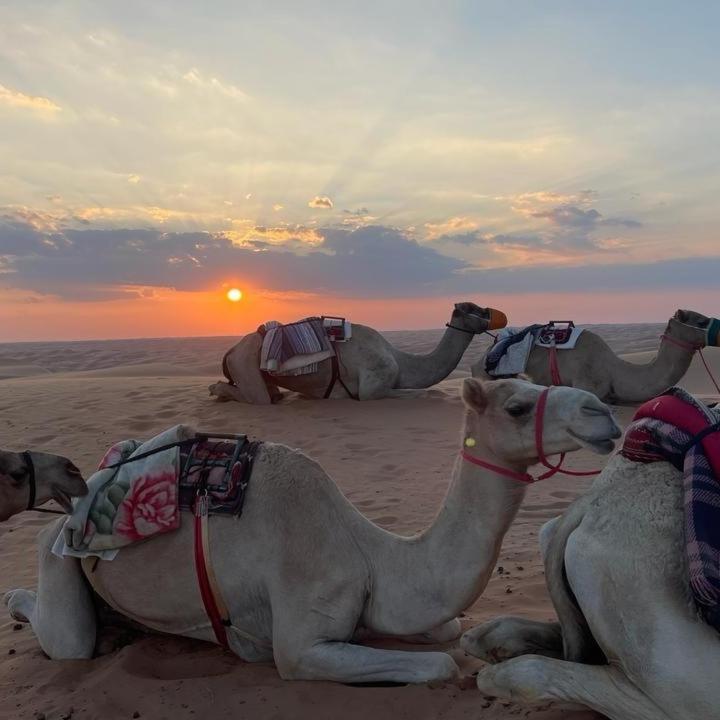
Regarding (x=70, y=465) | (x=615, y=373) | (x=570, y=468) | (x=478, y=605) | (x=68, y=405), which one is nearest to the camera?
(x=70, y=465)

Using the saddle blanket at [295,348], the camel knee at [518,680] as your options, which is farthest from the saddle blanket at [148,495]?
the saddle blanket at [295,348]

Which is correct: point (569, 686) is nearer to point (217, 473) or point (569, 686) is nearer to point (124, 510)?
point (217, 473)

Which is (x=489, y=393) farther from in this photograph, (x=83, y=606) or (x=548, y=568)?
(x=83, y=606)

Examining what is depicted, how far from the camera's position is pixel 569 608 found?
3186 mm

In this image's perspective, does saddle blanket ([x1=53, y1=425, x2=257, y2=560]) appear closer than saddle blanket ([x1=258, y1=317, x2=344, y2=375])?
Yes

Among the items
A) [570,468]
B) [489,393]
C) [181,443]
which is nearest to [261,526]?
[181,443]

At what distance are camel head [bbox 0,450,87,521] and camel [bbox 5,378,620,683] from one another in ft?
1.39

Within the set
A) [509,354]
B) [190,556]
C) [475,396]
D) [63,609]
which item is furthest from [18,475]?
[509,354]

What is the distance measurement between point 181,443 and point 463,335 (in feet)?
28.2

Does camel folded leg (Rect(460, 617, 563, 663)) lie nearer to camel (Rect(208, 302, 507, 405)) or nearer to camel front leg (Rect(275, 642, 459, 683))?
camel front leg (Rect(275, 642, 459, 683))

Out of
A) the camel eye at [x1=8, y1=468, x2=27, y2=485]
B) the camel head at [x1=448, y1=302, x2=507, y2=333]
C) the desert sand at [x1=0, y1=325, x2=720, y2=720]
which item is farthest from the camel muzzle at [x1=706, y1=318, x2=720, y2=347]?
the camel eye at [x1=8, y1=468, x2=27, y2=485]

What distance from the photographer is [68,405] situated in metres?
13.3

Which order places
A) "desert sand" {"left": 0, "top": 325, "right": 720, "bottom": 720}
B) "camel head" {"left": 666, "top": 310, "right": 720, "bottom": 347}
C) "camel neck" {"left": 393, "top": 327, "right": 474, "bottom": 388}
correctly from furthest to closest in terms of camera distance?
1. "camel neck" {"left": 393, "top": 327, "right": 474, "bottom": 388}
2. "camel head" {"left": 666, "top": 310, "right": 720, "bottom": 347}
3. "desert sand" {"left": 0, "top": 325, "right": 720, "bottom": 720}

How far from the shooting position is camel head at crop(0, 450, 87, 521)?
3.79m
